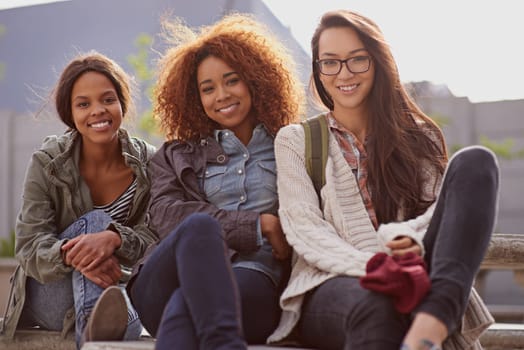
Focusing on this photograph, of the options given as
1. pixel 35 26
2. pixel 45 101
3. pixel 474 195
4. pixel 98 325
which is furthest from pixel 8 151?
pixel 474 195

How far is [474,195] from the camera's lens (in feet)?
6.72

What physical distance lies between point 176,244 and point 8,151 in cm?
875

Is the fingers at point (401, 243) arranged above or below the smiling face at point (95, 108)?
below

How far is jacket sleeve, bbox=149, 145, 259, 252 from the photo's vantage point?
2.46m

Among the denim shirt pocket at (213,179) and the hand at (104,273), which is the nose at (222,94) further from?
the hand at (104,273)

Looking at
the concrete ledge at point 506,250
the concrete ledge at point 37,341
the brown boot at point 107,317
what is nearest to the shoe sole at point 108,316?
the brown boot at point 107,317

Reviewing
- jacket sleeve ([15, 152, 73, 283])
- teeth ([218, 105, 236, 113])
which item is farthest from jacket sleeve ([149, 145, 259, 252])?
jacket sleeve ([15, 152, 73, 283])

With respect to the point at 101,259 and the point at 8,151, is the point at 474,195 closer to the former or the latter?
the point at 101,259

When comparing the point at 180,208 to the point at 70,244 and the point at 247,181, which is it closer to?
the point at 247,181

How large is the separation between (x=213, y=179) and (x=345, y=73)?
20.9 inches

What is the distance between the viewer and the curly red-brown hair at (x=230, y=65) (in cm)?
276

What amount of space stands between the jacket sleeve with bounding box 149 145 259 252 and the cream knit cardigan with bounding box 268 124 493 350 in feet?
0.39

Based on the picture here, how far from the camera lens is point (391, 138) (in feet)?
8.23

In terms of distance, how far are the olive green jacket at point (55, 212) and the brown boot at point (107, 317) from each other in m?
0.30
